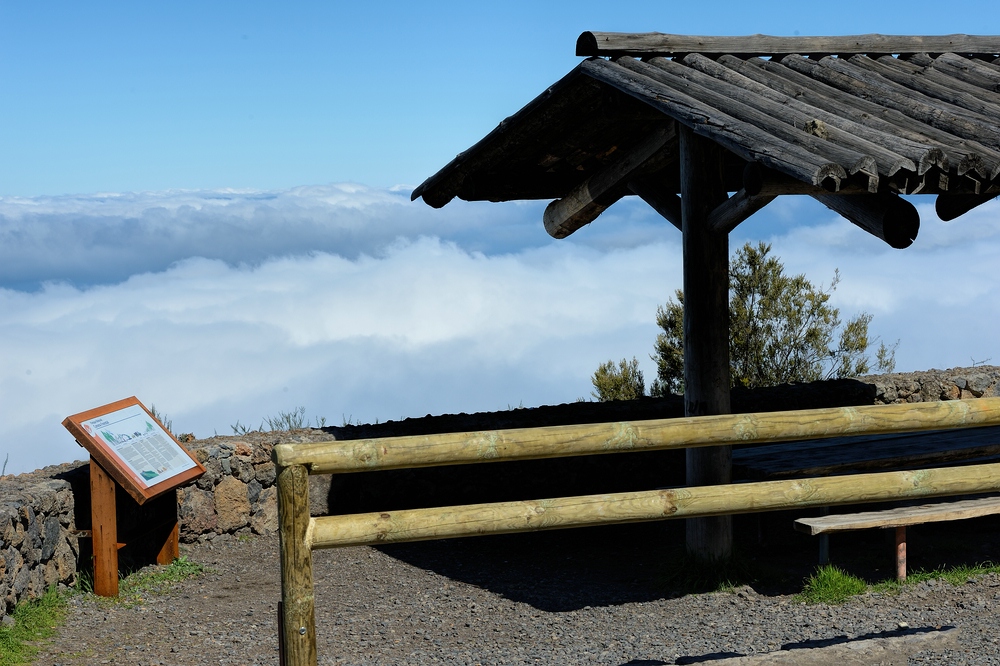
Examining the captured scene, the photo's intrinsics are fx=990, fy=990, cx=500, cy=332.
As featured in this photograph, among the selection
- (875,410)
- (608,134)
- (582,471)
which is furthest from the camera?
(582,471)

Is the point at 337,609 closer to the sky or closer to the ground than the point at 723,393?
closer to the ground

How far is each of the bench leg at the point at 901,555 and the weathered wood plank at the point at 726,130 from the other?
2.50 meters

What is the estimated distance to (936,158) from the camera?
4.98 m

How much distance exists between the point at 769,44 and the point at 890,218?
210cm

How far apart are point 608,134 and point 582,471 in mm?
2904

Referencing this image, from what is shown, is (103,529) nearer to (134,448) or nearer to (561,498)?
(134,448)

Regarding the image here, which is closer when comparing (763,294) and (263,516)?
(263,516)

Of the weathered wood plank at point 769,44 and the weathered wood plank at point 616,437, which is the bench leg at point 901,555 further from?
the weathered wood plank at point 769,44

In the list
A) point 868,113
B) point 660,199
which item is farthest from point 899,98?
point 660,199

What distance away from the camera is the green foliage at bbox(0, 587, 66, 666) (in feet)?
17.3

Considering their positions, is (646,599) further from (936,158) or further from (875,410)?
(936,158)

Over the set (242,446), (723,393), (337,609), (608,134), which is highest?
(608,134)

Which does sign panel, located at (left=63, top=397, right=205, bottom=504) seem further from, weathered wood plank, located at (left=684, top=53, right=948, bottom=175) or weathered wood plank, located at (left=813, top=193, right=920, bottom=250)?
weathered wood plank, located at (left=813, top=193, right=920, bottom=250)

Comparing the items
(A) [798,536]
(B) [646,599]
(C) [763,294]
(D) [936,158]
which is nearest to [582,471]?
(A) [798,536]
